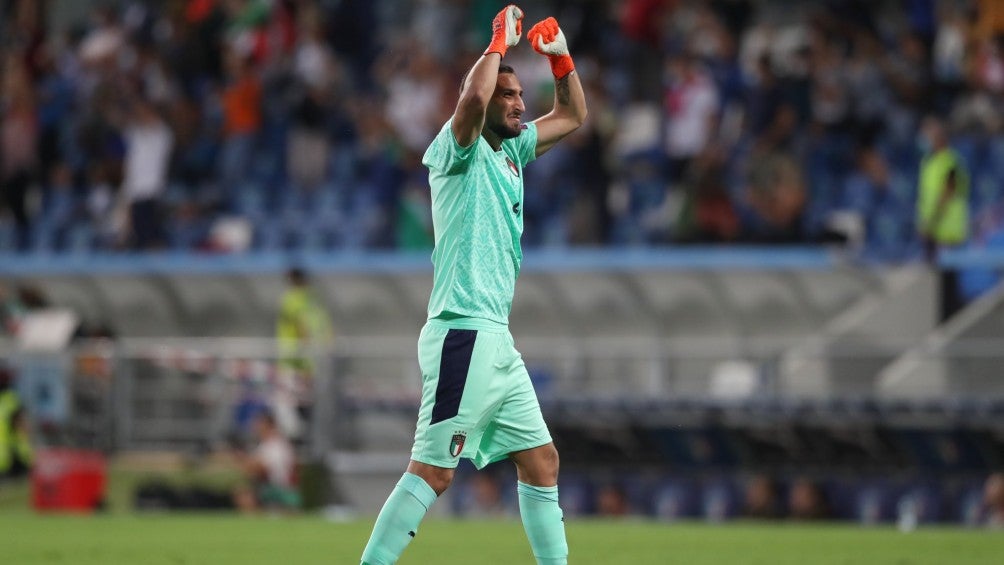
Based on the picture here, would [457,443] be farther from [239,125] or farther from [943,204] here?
[239,125]

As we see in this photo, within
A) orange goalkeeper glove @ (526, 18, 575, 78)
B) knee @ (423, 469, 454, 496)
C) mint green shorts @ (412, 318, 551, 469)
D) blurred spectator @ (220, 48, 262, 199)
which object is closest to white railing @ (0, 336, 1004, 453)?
blurred spectator @ (220, 48, 262, 199)

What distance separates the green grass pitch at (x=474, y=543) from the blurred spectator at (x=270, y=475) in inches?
66.6

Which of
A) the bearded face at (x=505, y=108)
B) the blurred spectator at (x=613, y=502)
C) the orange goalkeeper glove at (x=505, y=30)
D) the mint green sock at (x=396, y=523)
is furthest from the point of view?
the blurred spectator at (x=613, y=502)

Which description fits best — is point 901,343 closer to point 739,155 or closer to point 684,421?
point 684,421

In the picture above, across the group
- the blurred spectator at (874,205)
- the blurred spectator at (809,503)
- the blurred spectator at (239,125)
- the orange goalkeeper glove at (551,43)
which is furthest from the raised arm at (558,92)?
the blurred spectator at (239,125)

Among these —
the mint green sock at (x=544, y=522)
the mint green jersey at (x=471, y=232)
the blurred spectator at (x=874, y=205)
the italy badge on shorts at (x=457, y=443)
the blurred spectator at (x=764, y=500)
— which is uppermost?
the mint green jersey at (x=471, y=232)

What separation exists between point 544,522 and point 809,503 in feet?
31.8

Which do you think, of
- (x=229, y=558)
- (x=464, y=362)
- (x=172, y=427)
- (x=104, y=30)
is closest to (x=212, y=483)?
(x=172, y=427)

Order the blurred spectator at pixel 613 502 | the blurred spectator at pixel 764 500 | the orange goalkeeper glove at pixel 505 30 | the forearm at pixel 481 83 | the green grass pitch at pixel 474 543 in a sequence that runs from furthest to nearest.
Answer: the blurred spectator at pixel 613 502
the blurred spectator at pixel 764 500
the green grass pitch at pixel 474 543
the orange goalkeeper glove at pixel 505 30
the forearm at pixel 481 83

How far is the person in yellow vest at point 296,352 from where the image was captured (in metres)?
19.5

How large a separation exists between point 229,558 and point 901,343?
26.9ft

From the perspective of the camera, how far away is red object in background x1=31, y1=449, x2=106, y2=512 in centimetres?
1919

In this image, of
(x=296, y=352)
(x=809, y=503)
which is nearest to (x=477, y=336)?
(x=809, y=503)

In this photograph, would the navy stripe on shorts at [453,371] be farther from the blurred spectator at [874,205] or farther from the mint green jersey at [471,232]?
the blurred spectator at [874,205]
